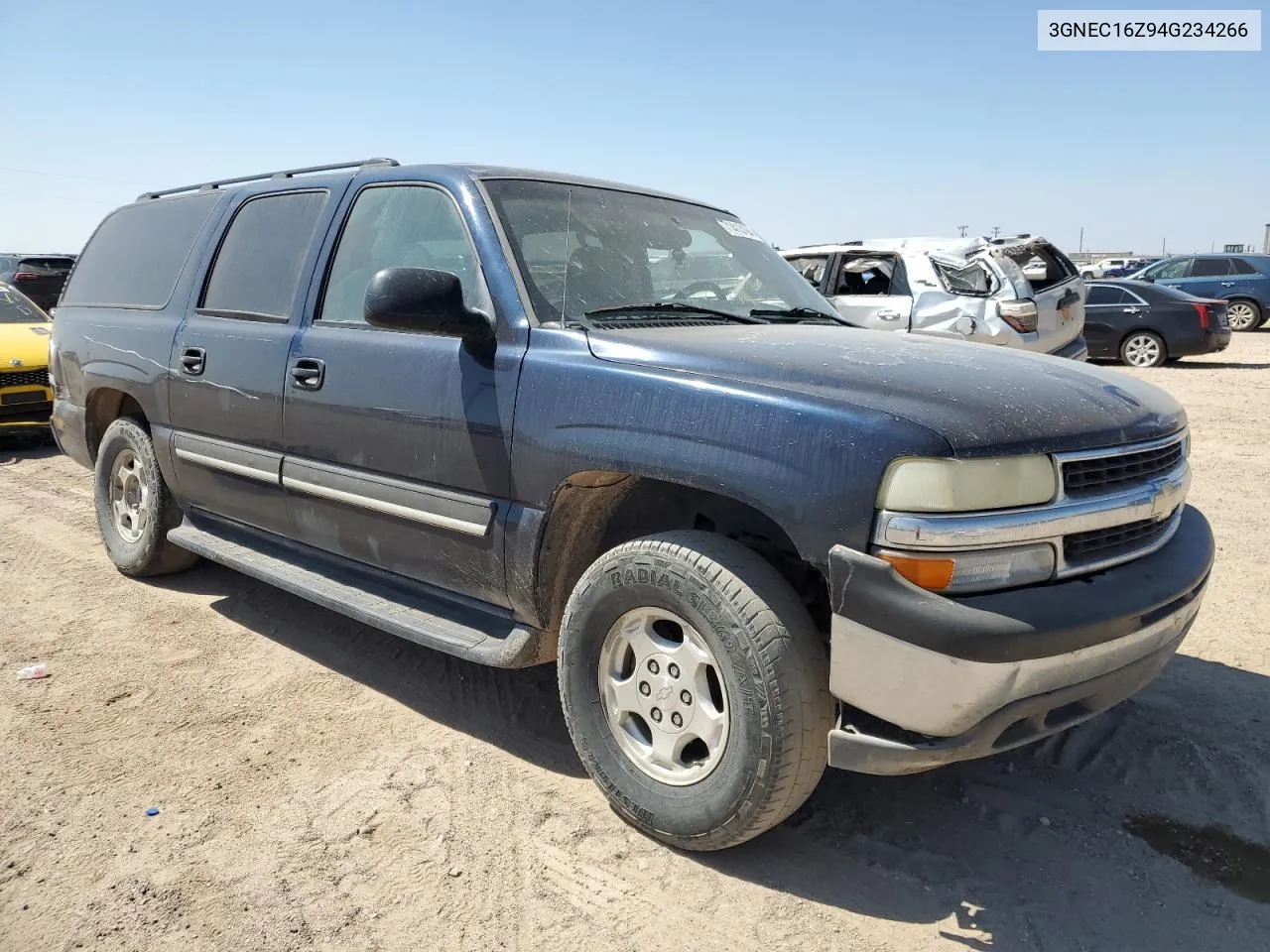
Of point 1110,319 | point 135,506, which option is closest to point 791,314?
point 135,506

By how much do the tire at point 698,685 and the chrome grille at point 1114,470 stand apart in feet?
2.49

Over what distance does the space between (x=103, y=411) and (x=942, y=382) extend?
4633 millimetres

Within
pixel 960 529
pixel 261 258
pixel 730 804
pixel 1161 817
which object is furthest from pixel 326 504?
pixel 1161 817

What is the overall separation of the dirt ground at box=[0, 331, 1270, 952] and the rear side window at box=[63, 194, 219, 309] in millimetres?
1797

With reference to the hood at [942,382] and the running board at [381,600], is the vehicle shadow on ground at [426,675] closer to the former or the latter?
the running board at [381,600]

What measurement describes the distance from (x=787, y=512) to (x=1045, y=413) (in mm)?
736

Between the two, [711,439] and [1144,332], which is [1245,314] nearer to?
[1144,332]

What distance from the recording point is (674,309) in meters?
3.24

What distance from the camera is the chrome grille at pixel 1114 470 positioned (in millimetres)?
2352

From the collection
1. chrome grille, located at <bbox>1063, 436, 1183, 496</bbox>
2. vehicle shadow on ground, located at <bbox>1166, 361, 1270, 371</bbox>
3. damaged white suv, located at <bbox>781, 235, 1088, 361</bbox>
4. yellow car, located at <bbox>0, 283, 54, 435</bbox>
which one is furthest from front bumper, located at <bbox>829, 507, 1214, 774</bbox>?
vehicle shadow on ground, located at <bbox>1166, 361, 1270, 371</bbox>

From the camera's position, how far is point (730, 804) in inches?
96.4

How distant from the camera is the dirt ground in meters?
2.36

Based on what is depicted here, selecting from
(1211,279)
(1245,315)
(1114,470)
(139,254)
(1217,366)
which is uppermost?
(139,254)

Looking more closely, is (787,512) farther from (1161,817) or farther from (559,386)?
(1161,817)
